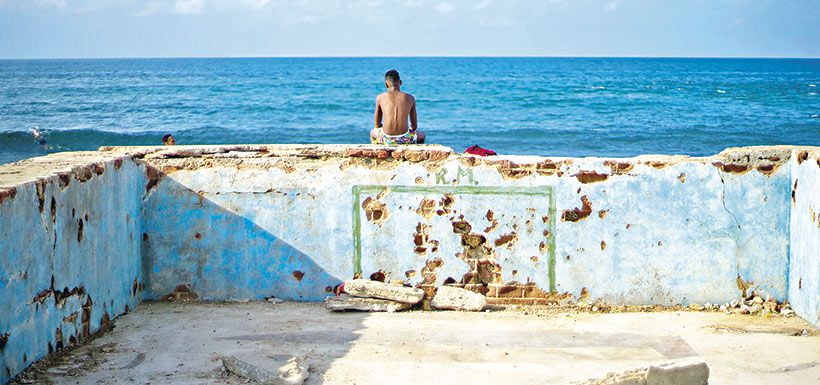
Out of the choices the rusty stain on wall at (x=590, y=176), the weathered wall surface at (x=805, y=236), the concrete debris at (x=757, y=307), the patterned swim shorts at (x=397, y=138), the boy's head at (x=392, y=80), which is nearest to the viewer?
the weathered wall surface at (x=805, y=236)

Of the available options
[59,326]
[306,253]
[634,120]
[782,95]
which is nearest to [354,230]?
[306,253]

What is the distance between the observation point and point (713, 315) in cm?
581

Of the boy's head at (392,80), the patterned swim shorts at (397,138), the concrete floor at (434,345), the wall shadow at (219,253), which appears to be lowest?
the concrete floor at (434,345)

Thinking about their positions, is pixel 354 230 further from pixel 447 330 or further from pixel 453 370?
pixel 453 370

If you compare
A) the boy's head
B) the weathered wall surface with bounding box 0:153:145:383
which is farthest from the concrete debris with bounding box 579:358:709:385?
the boy's head

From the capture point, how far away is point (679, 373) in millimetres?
3959

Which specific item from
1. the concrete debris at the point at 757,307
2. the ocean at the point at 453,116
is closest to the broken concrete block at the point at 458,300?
the concrete debris at the point at 757,307

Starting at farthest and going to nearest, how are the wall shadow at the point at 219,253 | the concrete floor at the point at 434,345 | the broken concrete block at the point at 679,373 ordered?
1. the wall shadow at the point at 219,253
2. the concrete floor at the point at 434,345
3. the broken concrete block at the point at 679,373

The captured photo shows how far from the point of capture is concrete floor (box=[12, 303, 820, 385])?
4648 mm

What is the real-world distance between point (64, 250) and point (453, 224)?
2513 mm

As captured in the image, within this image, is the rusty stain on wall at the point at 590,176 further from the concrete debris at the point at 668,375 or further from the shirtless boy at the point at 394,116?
the shirtless boy at the point at 394,116

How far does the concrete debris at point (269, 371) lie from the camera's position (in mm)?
4434

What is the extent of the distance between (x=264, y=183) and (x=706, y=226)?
3007mm

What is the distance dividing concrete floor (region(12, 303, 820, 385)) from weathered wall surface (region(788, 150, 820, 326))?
Answer: 0.18 m
